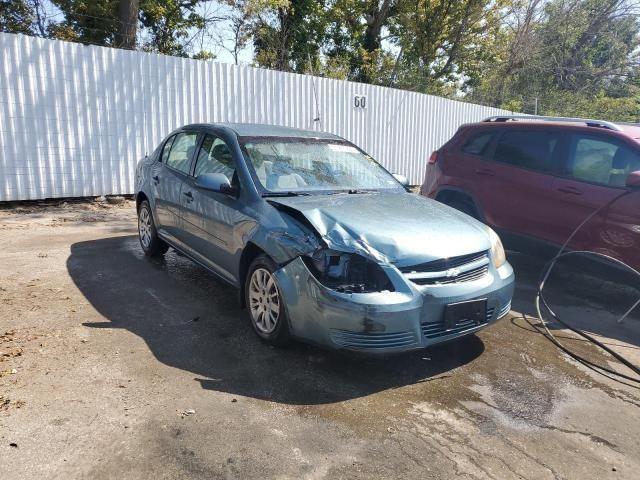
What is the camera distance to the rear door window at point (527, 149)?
5695 millimetres

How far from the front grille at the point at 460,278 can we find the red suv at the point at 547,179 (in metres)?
2.13

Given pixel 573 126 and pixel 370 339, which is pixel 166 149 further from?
pixel 573 126

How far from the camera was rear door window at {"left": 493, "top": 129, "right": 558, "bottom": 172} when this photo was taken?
570 cm

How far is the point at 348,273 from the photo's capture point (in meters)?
3.26

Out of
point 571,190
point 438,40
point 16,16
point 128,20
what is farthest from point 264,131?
point 438,40

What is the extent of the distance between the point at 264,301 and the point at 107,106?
6982mm

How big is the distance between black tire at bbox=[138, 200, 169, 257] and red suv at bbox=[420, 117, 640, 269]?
3639 millimetres

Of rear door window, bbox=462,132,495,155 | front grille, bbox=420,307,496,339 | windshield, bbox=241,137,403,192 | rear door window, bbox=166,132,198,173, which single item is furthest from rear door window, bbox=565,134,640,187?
rear door window, bbox=166,132,198,173

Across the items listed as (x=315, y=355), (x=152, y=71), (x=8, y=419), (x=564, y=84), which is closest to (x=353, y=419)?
(x=315, y=355)

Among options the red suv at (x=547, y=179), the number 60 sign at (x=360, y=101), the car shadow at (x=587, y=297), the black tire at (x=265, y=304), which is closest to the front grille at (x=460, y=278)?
the black tire at (x=265, y=304)

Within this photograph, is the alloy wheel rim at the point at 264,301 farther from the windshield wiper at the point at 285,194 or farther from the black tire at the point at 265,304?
the windshield wiper at the point at 285,194

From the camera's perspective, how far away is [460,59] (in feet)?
85.8

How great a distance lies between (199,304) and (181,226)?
3.12 ft

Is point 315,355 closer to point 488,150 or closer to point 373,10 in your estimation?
point 488,150
